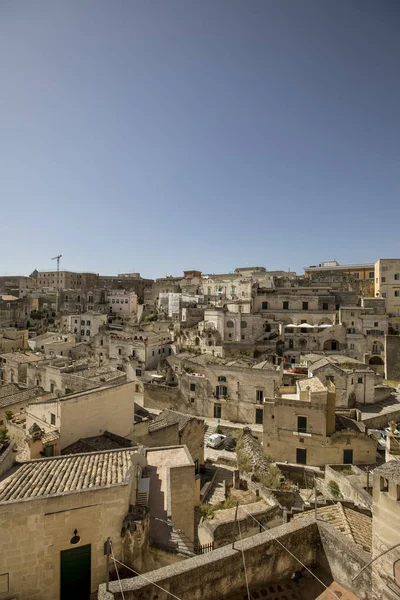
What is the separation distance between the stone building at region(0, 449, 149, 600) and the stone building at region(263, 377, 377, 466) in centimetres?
1427

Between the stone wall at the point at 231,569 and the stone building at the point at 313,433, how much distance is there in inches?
542

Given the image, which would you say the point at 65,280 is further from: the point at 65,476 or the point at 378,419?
the point at 65,476

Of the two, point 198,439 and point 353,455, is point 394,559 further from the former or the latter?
point 353,455

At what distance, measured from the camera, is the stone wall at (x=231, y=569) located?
17.0 ft

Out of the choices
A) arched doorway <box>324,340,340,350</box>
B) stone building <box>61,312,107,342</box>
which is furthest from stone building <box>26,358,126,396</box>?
arched doorway <box>324,340,340,350</box>

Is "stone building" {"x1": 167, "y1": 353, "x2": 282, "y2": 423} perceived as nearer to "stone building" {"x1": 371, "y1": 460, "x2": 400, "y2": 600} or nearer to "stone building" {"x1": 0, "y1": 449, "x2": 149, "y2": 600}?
"stone building" {"x1": 0, "y1": 449, "x2": 149, "y2": 600}

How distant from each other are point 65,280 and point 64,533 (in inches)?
2979

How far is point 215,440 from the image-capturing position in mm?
22453

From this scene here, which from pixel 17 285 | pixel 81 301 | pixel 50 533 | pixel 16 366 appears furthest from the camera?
pixel 17 285

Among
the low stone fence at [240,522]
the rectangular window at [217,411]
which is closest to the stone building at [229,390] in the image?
the rectangular window at [217,411]

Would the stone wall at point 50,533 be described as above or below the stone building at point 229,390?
above

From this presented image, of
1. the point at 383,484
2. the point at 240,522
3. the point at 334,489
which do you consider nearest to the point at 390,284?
the point at 334,489

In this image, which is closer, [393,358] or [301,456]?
[301,456]

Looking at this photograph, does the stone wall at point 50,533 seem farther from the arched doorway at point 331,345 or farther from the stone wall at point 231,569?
the arched doorway at point 331,345
